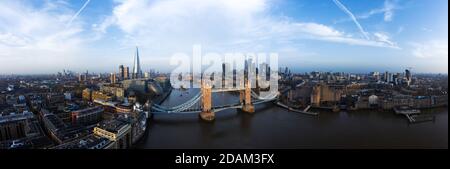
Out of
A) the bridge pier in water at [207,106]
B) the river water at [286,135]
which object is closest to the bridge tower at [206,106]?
the bridge pier in water at [207,106]

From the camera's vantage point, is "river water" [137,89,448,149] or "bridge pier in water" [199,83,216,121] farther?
"bridge pier in water" [199,83,216,121]

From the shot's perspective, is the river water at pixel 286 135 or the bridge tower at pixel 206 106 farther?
the bridge tower at pixel 206 106

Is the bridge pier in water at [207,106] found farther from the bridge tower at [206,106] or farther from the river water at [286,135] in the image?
the river water at [286,135]

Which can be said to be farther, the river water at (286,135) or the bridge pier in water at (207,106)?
the bridge pier in water at (207,106)

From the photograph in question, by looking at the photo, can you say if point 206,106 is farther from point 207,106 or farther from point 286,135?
point 286,135

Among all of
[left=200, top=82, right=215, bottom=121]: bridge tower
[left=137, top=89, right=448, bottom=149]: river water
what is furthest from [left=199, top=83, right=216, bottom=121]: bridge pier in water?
[left=137, top=89, right=448, bottom=149]: river water

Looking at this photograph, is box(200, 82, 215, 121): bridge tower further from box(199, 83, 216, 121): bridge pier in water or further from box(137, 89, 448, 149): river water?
box(137, 89, 448, 149): river water

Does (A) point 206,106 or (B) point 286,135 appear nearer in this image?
(B) point 286,135

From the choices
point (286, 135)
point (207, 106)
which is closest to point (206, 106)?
point (207, 106)
